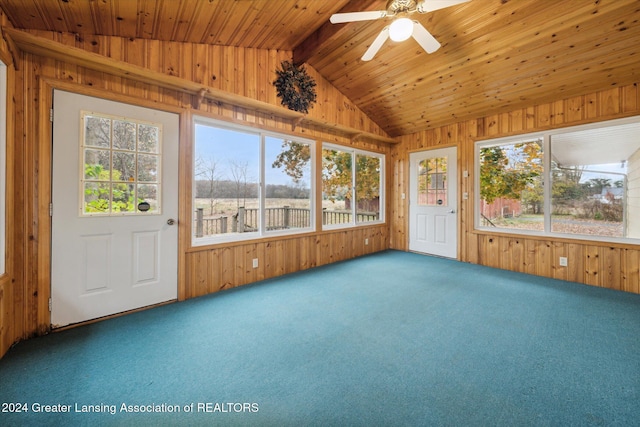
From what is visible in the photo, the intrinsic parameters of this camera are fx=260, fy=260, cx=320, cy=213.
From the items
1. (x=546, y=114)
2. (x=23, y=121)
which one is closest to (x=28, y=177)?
(x=23, y=121)

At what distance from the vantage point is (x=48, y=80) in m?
2.13

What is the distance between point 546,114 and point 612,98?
630 millimetres

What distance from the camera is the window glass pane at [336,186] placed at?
4566mm

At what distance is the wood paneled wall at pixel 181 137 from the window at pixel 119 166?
227 millimetres

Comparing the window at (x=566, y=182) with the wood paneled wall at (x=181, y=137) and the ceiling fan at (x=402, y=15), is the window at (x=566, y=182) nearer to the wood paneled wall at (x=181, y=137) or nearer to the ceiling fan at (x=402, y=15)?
the wood paneled wall at (x=181, y=137)

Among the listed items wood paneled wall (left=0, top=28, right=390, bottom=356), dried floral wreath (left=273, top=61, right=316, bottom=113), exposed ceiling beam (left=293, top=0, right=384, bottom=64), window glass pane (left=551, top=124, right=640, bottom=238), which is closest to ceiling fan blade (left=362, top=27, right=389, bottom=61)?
exposed ceiling beam (left=293, top=0, right=384, bottom=64)

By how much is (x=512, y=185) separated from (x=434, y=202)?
4.12ft

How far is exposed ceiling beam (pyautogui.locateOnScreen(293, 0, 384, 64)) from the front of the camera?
105 inches

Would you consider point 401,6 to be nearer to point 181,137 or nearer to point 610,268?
point 181,137

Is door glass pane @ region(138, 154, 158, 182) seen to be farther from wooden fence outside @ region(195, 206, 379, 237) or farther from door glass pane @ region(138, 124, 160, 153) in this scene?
wooden fence outside @ region(195, 206, 379, 237)

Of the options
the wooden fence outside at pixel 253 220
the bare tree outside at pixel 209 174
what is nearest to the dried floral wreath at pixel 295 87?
the bare tree outside at pixel 209 174

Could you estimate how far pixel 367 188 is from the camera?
536 cm

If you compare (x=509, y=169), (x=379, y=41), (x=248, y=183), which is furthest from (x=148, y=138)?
(x=509, y=169)

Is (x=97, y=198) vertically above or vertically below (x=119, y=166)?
below
